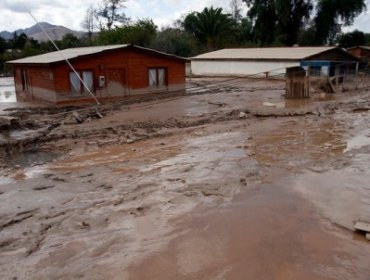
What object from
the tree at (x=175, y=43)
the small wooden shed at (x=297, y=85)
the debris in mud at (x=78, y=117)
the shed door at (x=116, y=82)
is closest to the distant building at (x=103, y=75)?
the shed door at (x=116, y=82)

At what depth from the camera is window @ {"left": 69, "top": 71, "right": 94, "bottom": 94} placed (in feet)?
71.1

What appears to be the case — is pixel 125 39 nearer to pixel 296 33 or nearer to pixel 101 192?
pixel 296 33

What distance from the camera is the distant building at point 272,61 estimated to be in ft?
116

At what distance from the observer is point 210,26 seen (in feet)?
167

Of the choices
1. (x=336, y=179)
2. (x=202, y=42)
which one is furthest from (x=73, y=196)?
(x=202, y=42)

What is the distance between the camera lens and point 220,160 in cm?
1121

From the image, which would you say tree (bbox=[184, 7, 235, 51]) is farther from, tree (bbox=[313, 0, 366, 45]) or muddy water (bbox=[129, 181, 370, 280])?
muddy water (bbox=[129, 181, 370, 280])

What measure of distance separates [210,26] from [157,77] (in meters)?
27.8

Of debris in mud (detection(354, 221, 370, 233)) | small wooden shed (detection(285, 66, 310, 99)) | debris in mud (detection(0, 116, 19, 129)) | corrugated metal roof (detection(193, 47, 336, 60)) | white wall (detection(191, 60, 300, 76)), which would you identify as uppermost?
corrugated metal roof (detection(193, 47, 336, 60))

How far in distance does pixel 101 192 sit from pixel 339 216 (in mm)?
4907

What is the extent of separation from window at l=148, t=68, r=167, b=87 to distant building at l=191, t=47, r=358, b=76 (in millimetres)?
10520

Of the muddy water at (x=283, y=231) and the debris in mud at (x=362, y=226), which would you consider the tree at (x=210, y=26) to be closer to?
the muddy water at (x=283, y=231)

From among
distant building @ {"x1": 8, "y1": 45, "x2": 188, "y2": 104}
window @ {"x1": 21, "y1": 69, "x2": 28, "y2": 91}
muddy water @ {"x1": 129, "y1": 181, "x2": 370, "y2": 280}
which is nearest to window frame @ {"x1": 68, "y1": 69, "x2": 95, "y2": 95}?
distant building @ {"x1": 8, "y1": 45, "x2": 188, "y2": 104}

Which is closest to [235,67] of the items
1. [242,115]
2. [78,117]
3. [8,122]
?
[242,115]
